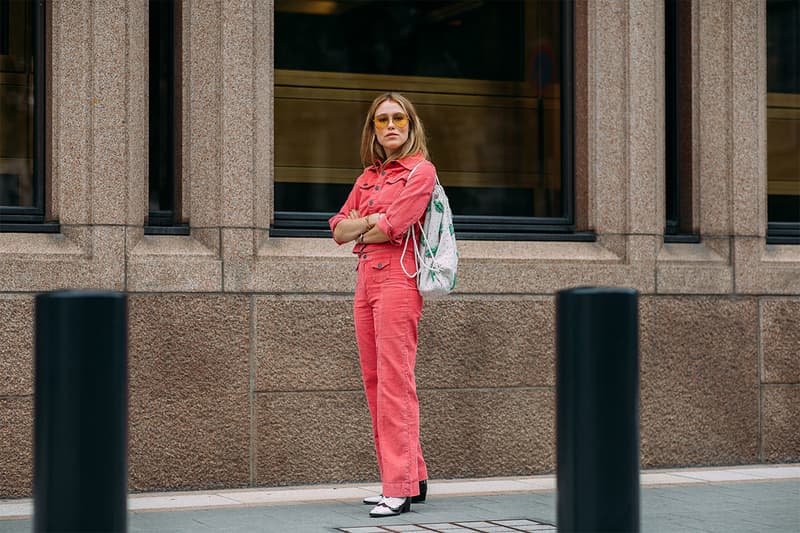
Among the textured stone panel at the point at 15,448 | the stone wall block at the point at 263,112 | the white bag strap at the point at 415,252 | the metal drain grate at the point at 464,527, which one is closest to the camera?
the metal drain grate at the point at 464,527

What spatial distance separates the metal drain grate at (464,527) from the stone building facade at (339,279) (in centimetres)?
179

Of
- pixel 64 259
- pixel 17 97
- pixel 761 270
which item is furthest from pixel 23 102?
pixel 761 270

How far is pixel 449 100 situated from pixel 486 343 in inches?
66.2

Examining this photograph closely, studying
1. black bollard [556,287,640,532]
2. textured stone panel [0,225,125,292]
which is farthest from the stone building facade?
black bollard [556,287,640,532]

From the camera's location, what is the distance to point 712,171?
350 inches

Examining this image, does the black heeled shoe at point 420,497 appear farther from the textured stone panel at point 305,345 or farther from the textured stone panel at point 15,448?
the textured stone panel at point 15,448

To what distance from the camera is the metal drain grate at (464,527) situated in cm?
582

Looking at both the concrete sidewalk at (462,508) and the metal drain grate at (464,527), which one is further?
the concrete sidewalk at (462,508)

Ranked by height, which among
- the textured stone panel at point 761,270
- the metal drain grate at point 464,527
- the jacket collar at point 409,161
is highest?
the jacket collar at point 409,161

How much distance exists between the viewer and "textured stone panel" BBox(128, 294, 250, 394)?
7.32 m

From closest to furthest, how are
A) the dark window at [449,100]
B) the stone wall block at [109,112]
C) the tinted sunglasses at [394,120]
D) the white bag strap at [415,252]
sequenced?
the white bag strap at [415,252]
the tinted sunglasses at [394,120]
the stone wall block at [109,112]
the dark window at [449,100]

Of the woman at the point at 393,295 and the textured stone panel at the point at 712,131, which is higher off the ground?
the textured stone panel at the point at 712,131

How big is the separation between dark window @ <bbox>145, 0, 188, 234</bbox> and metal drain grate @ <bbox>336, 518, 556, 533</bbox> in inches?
104

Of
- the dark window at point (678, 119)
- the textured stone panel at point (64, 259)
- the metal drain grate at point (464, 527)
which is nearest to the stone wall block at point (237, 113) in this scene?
the textured stone panel at point (64, 259)
